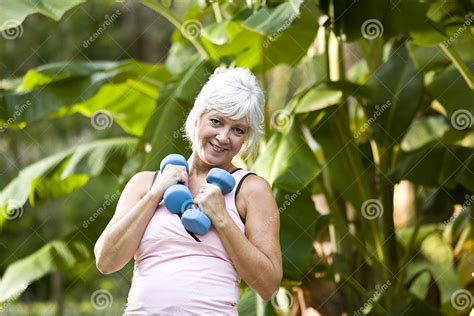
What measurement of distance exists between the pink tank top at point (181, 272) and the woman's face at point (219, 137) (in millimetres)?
106

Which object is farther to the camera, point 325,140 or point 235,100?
point 325,140

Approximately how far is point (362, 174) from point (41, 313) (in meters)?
4.26

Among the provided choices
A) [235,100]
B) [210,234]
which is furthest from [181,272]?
[235,100]

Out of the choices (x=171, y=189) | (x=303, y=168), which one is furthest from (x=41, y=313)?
(x=171, y=189)

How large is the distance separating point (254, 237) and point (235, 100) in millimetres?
306

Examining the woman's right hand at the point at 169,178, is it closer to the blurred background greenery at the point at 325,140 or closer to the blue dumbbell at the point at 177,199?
the blue dumbbell at the point at 177,199

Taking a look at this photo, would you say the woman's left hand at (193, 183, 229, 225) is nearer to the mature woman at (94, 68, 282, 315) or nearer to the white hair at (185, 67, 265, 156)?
the mature woman at (94, 68, 282, 315)

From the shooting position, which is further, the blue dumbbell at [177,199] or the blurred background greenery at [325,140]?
the blurred background greenery at [325,140]

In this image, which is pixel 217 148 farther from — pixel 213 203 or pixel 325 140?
pixel 325 140

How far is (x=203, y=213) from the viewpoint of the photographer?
1.96 m

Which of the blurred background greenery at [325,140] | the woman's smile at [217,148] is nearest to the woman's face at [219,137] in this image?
the woman's smile at [217,148]

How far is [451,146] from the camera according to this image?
4.05 meters

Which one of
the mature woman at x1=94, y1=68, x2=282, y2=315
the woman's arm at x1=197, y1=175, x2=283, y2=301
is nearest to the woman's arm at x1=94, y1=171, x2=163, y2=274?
the mature woman at x1=94, y1=68, x2=282, y2=315

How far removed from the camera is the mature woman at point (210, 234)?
1957 millimetres
